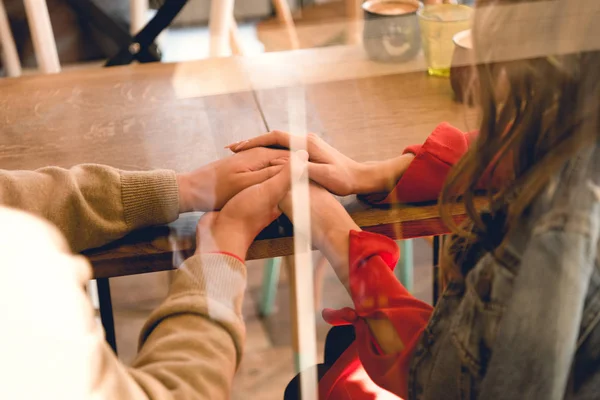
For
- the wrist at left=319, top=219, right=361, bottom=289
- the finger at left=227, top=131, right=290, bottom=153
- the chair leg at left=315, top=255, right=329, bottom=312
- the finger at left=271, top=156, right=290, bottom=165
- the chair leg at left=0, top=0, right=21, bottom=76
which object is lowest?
the chair leg at left=315, top=255, right=329, bottom=312

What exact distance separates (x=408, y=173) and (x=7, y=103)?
1.83 ft

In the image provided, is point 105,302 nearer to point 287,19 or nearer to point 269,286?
point 269,286

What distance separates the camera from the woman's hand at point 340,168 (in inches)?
30.1

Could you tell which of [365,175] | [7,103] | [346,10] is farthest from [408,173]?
[7,103]

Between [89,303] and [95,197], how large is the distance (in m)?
0.20

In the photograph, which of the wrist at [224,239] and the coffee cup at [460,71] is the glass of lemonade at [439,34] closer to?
the coffee cup at [460,71]

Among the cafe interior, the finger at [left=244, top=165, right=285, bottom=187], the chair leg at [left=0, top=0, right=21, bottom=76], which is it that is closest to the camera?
the cafe interior

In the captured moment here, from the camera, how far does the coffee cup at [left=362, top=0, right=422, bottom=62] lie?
3.24 feet

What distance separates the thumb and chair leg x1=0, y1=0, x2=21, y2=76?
505 mm

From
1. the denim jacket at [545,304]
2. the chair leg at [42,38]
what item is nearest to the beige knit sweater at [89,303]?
the denim jacket at [545,304]

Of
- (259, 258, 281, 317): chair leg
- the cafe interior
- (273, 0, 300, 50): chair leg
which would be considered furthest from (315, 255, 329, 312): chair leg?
(273, 0, 300, 50): chair leg

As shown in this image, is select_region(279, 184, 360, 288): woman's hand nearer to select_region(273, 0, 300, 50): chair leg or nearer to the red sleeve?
the red sleeve

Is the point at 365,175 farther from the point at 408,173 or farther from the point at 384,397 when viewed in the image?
the point at 384,397

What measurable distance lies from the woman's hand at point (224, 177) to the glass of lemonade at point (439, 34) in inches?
11.8
